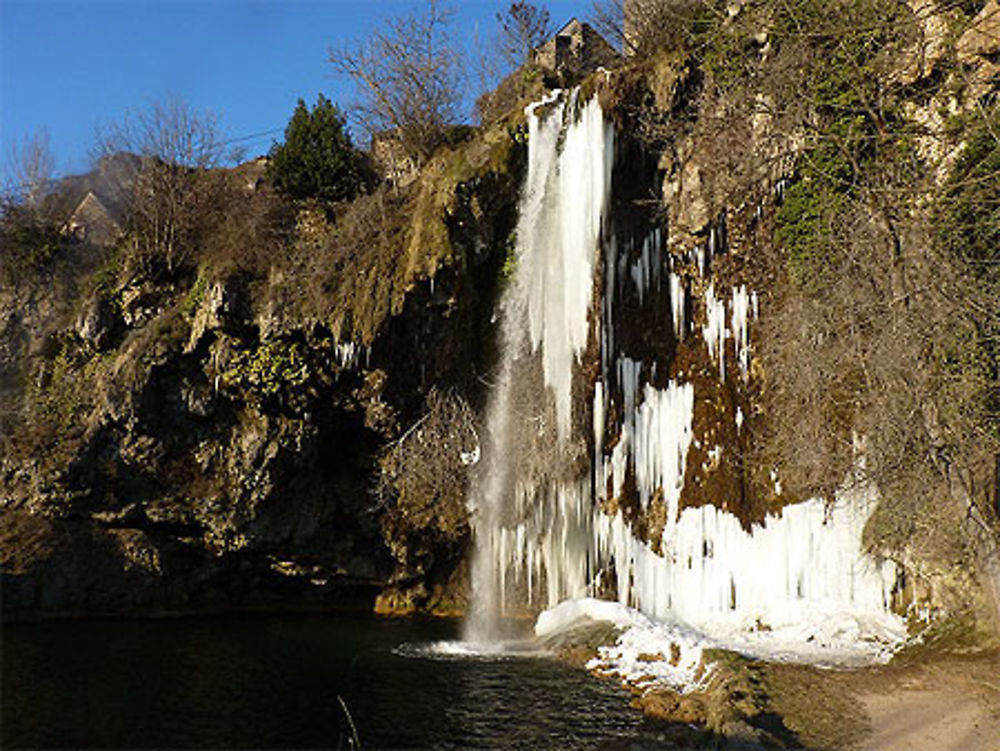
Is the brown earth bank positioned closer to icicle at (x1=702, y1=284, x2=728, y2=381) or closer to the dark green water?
the dark green water

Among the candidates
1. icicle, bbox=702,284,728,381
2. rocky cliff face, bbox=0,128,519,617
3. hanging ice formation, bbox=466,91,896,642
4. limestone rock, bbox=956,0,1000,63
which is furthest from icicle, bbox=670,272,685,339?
limestone rock, bbox=956,0,1000,63

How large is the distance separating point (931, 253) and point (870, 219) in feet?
3.39

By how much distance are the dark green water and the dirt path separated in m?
2.55

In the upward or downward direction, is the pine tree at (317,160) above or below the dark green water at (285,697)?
Result: above

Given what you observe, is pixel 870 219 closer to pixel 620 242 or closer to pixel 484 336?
pixel 620 242

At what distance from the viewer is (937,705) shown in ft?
29.3

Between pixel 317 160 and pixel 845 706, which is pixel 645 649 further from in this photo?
pixel 317 160

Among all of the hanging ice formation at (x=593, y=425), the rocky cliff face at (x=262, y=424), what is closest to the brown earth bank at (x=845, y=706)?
the hanging ice formation at (x=593, y=425)

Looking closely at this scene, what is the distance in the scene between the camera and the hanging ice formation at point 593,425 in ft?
49.6

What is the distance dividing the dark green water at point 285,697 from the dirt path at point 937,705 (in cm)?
255

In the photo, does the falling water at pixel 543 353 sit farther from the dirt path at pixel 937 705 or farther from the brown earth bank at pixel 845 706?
the dirt path at pixel 937 705

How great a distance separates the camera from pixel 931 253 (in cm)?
1158

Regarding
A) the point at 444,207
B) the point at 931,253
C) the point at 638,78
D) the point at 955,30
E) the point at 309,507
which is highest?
the point at 638,78

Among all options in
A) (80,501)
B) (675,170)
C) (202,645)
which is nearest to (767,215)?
(675,170)
